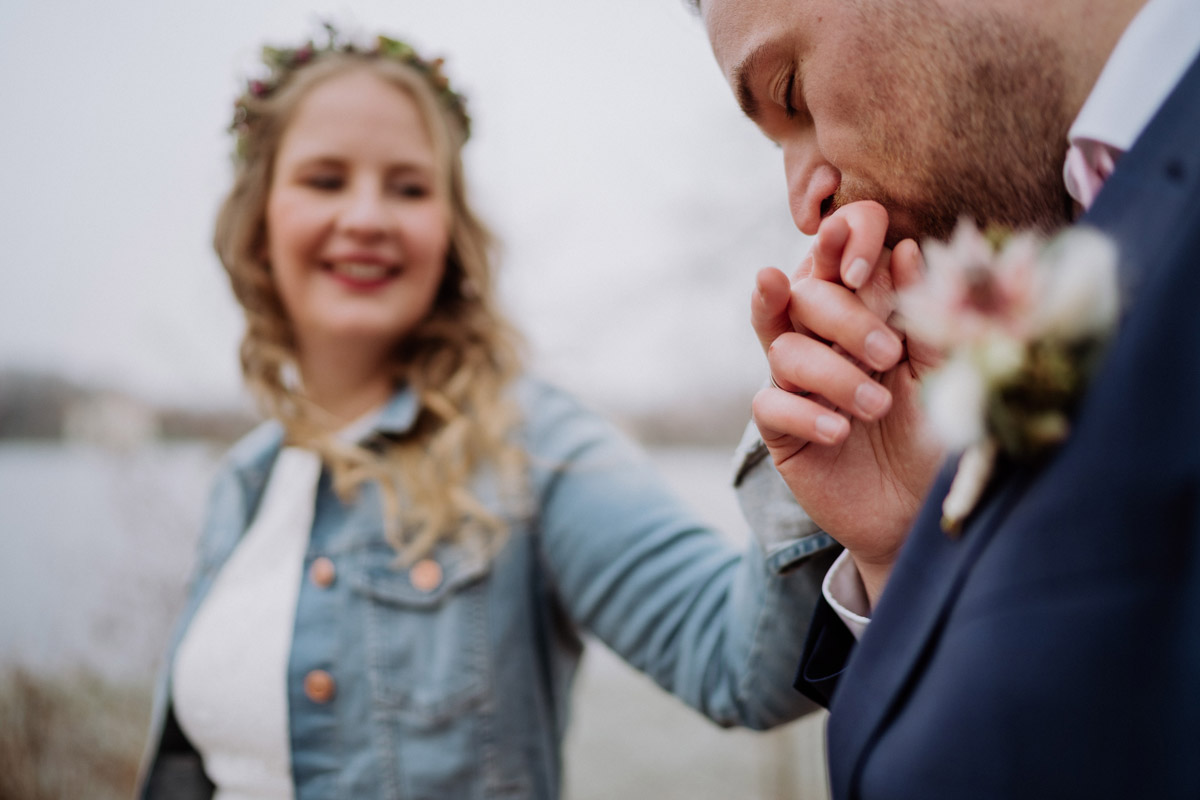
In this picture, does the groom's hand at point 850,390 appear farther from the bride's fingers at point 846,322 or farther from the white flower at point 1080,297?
the white flower at point 1080,297

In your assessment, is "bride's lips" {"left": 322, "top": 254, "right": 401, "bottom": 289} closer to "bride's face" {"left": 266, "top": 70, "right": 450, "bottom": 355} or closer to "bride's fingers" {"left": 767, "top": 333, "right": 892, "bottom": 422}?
"bride's face" {"left": 266, "top": 70, "right": 450, "bottom": 355}

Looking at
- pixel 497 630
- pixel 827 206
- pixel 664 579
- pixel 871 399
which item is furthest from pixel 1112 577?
pixel 497 630

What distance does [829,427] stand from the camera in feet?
2.95

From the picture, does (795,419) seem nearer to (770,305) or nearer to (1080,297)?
(770,305)

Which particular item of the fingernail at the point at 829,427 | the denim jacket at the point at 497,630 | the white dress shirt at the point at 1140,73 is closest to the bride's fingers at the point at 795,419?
the fingernail at the point at 829,427

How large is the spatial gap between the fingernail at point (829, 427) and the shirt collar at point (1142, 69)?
376mm

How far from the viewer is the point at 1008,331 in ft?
1.89

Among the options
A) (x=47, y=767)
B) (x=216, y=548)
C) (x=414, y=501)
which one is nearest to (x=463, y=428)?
(x=414, y=501)

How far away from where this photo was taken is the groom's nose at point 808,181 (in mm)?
1088

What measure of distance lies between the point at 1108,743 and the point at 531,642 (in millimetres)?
1269

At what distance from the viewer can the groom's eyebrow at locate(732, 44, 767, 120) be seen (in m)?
1.06

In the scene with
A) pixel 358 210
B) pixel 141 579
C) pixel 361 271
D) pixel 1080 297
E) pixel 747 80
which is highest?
pixel 747 80

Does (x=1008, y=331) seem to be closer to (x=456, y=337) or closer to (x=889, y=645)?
(x=889, y=645)

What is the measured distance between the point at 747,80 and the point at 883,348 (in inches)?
19.0
